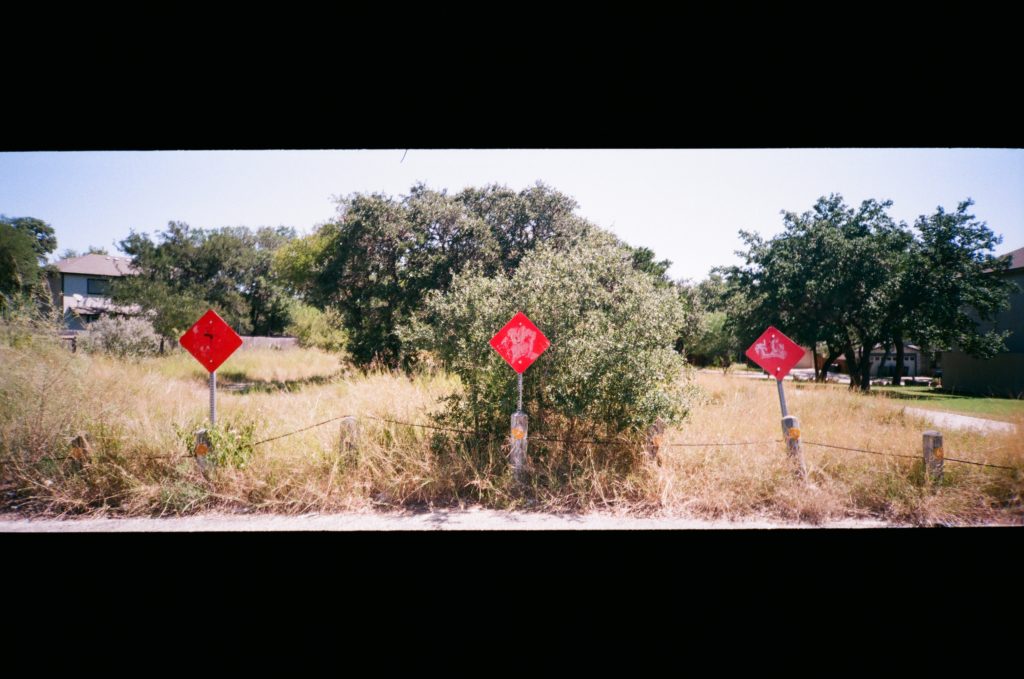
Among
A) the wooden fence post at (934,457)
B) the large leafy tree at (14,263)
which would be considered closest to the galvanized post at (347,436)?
the large leafy tree at (14,263)

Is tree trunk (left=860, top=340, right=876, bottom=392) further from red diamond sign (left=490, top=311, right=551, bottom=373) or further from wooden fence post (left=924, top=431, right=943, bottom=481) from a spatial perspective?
red diamond sign (left=490, top=311, right=551, bottom=373)

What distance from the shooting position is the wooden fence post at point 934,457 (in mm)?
3680

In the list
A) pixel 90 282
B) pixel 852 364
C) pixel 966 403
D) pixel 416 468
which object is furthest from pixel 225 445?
pixel 90 282

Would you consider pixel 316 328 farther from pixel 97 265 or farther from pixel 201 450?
pixel 201 450

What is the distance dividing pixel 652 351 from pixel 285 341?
16668 millimetres

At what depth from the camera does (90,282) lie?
1131cm

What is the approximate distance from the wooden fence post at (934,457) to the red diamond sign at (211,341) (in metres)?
6.98

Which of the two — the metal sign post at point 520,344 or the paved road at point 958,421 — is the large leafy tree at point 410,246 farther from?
the paved road at point 958,421

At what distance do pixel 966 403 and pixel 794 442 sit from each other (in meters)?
3.51

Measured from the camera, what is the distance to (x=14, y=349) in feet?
15.2
